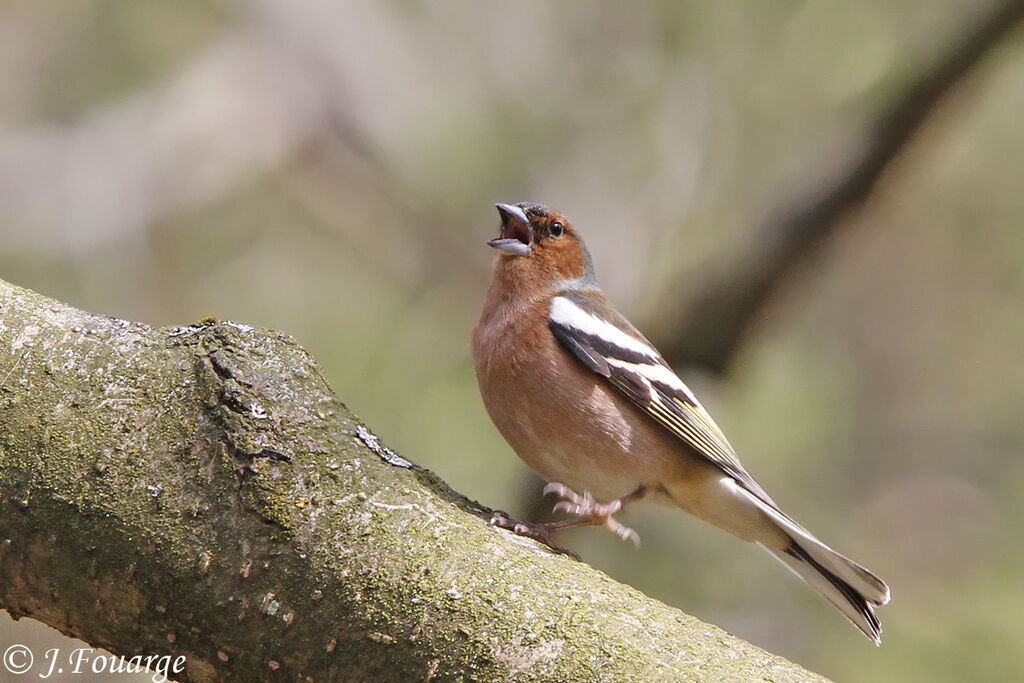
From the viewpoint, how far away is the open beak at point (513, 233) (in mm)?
4852

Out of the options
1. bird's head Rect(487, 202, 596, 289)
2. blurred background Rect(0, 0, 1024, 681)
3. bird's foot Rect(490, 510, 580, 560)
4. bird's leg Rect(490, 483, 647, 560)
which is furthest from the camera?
blurred background Rect(0, 0, 1024, 681)

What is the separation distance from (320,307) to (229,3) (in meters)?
3.55

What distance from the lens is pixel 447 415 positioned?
7.04m

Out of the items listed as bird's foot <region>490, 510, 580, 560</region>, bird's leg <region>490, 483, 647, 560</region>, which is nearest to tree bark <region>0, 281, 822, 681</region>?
bird's foot <region>490, 510, 580, 560</region>

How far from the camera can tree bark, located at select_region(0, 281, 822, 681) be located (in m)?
2.20

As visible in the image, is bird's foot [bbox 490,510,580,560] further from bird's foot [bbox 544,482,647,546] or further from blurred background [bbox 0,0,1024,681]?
blurred background [bbox 0,0,1024,681]

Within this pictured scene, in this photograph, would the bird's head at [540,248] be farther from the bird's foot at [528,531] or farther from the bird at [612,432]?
the bird's foot at [528,531]

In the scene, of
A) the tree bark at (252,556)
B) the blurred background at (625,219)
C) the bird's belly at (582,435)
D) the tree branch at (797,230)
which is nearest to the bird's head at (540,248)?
the bird's belly at (582,435)

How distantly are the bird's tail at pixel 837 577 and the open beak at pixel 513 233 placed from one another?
1628 mm

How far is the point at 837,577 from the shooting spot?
411 centimetres

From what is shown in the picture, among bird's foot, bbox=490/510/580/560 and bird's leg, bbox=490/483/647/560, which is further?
bird's leg, bbox=490/483/647/560

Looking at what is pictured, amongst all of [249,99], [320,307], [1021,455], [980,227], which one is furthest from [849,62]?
[249,99]

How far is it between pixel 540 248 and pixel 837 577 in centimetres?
207

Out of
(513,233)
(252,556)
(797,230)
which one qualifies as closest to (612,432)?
(513,233)
